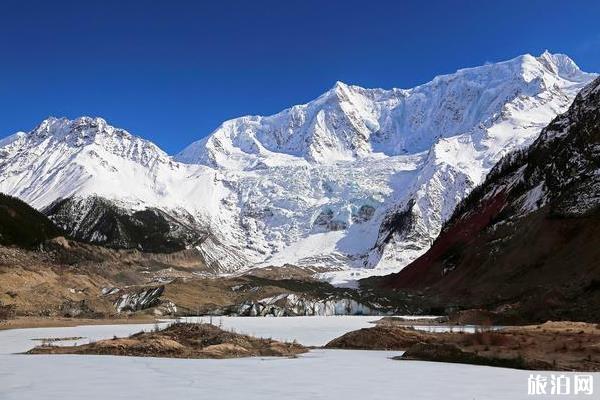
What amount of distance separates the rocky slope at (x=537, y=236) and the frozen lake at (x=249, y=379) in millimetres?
28366

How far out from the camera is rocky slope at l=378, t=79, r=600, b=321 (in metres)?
63.8

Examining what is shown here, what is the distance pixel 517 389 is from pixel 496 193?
129m

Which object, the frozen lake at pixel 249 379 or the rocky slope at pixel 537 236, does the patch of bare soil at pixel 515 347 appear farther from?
the rocky slope at pixel 537 236

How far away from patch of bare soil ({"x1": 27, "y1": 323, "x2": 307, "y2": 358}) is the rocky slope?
86.1 feet

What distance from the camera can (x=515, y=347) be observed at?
86.4ft

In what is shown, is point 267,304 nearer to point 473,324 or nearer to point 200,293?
point 200,293

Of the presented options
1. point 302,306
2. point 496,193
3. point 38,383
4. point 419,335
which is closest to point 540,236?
point 302,306

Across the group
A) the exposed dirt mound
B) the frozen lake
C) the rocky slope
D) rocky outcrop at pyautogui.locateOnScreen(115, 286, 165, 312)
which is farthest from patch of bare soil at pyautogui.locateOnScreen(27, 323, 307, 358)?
rocky outcrop at pyautogui.locateOnScreen(115, 286, 165, 312)

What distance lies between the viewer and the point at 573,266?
77.0 m

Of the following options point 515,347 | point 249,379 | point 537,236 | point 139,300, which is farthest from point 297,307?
point 249,379

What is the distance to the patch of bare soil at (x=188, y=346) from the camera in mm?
27109

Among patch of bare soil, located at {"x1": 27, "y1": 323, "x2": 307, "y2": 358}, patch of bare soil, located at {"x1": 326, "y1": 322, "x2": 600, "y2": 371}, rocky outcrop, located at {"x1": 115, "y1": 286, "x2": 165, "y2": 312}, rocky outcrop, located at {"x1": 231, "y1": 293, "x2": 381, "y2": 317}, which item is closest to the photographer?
patch of bare soil, located at {"x1": 326, "y1": 322, "x2": 600, "y2": 371}

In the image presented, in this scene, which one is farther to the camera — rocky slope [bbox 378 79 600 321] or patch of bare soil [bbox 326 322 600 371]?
rocky slope [bbox 378 79 600 321]

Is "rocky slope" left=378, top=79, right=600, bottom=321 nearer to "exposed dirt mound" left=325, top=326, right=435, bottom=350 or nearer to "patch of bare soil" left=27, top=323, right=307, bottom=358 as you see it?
"exposed dirt mound" left=325, top=326, right=435, bottom=350
